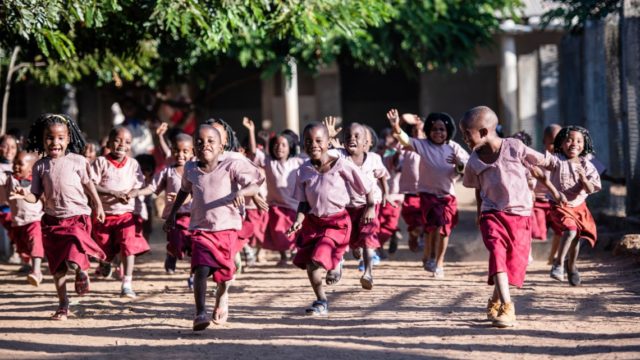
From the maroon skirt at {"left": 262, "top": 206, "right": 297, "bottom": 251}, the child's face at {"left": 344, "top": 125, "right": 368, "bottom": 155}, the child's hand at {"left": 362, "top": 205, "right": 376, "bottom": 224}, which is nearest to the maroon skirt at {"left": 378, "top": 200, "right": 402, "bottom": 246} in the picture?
the maroon skirt at {"left": 262, "top": 206, "right": 297, "bottom": 251}

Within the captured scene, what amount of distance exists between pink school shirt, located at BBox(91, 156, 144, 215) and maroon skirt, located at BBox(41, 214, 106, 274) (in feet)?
4.98

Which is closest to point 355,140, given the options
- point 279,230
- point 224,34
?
point 224,34

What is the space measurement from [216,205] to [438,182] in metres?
3.45

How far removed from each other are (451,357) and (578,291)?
3038mm

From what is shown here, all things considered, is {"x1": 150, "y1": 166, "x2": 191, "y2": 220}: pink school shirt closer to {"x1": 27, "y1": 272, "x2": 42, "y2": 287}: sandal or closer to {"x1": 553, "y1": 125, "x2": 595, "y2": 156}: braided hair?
{"x1": 27, "y1": 272, "x2": 42, "y2": 287}: sandal

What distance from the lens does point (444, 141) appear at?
1041 cm

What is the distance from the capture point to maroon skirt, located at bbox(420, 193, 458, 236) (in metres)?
10.2

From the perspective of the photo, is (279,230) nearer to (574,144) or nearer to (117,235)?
(117,235)

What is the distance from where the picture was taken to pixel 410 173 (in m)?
11.2

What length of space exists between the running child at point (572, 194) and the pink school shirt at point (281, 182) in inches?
130

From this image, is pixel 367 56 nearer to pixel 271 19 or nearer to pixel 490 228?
pixel 271 19

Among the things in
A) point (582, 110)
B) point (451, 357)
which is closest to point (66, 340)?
point (451, 357)

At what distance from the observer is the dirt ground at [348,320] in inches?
260

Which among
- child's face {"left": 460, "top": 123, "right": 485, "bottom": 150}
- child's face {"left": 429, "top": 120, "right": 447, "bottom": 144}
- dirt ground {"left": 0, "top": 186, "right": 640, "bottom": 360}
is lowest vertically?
dirt ground {"left": 0, "top": 186, "right": 640, "bottom": 360}
